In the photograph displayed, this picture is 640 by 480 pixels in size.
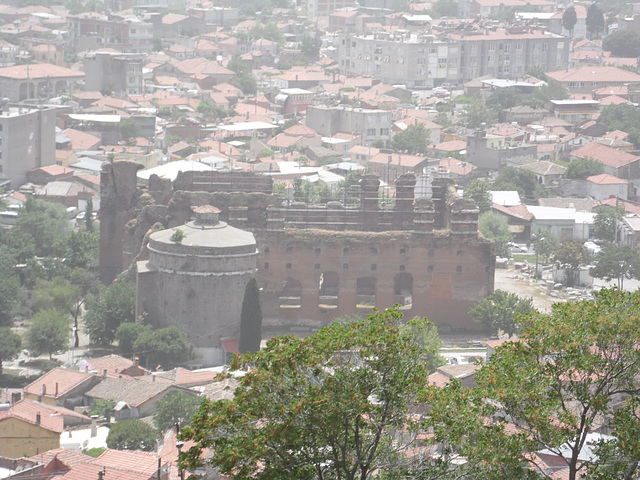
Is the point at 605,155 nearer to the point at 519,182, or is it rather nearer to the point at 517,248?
the point at 519,182

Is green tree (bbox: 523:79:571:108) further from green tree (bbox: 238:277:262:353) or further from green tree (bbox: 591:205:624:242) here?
green tree (bbox: 238:277:262:353)

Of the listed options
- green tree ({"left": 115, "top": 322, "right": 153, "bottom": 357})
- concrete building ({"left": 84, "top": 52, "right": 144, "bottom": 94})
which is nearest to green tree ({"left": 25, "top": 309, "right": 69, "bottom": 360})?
green tree ({"left": 115, "top": 322, "right": 153, "bottom": 357})

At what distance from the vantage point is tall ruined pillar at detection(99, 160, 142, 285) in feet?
245

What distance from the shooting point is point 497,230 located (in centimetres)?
8975

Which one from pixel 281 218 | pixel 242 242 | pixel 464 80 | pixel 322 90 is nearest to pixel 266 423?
pixel 242 242

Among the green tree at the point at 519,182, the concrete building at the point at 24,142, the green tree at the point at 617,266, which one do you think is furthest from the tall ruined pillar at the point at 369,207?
the concrete building at the point at 24,142

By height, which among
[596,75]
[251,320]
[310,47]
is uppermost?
[310,47]

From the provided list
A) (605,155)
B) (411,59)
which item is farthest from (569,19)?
(605,155)

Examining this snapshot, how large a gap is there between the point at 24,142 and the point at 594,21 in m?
102

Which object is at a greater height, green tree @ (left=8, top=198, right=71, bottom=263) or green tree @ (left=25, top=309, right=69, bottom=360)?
green tree @ (left=8, top=198, right=71, bottom=263)

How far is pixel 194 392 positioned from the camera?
55.2 m

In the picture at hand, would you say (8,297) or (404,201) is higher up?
(404,201)

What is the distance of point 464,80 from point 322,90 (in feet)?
60.1

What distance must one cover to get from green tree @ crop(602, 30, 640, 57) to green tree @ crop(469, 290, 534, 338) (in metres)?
112
